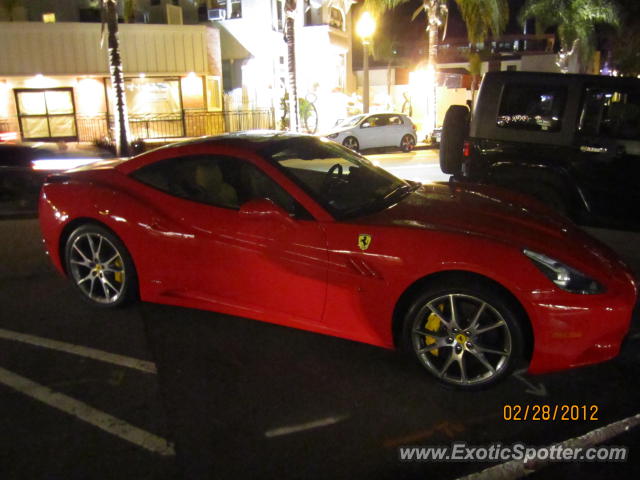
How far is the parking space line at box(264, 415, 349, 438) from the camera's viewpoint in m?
3.28

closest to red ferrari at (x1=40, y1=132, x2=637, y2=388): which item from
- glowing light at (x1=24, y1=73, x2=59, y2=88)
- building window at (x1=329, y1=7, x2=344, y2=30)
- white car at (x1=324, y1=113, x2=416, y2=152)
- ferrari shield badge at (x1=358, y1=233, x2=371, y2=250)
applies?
ferrari shield badge at (x1=358, y1=233, x2=371, y2=250)

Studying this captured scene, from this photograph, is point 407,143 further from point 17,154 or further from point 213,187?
point 213,187

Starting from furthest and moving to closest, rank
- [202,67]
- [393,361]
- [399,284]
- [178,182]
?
[202,67] → [178,182] → [393,361] → [399,284]

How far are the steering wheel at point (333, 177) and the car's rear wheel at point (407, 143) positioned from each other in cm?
1602

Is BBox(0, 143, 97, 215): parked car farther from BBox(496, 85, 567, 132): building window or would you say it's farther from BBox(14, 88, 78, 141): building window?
BBox(14, 88, 78, 141): building window

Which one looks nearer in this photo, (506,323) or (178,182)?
(506,323)

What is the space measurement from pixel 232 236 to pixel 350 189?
1.02m

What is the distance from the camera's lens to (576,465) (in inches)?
117

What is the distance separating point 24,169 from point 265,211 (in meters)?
7.45

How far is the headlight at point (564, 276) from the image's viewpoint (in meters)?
3.44

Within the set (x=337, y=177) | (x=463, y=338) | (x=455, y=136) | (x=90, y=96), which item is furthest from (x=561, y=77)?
(x=90, y=96)

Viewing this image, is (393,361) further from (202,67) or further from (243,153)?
(202,67)

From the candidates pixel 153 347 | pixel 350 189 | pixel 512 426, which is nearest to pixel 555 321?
pixel 512 426
